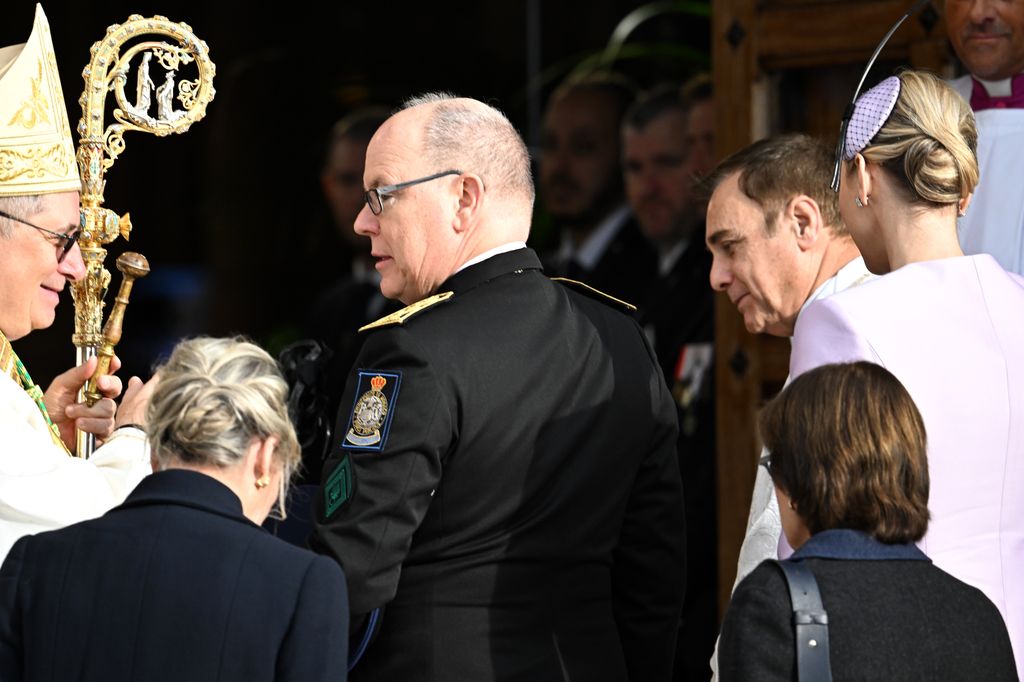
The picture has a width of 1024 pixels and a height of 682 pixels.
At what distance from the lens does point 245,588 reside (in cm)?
234

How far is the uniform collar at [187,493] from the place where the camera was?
2379mm

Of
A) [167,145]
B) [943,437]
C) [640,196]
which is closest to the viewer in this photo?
[943,437]

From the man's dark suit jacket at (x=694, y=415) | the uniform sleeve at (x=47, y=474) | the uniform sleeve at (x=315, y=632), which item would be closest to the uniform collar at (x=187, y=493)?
the uniform sleeve at (x=315, y=632)

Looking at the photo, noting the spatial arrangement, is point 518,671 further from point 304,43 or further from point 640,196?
point 304,43

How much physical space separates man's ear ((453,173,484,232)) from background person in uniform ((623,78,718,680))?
1.72 m

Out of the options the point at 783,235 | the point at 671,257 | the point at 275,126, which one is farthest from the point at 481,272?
the point at 275,126

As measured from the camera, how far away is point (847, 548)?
2209 mm

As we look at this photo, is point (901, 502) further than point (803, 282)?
No

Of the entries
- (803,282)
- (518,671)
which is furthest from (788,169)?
(518,671)

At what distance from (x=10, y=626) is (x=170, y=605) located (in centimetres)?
24

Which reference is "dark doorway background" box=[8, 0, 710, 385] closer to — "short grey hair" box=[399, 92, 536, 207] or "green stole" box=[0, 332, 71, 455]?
"green stole" box=[0, 332, 71, 455]

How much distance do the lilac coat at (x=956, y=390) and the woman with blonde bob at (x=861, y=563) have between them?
0.29m

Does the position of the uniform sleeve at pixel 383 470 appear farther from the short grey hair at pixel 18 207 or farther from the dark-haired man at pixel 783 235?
the short grey hair at pixel 18 207

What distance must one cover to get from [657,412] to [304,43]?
14.7ft
